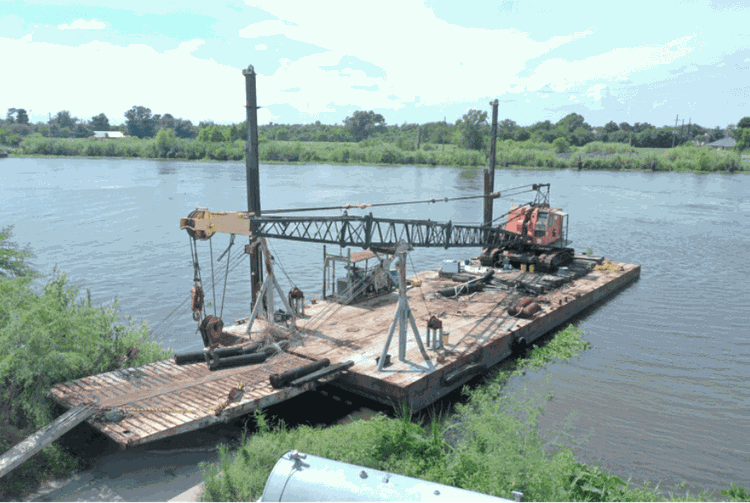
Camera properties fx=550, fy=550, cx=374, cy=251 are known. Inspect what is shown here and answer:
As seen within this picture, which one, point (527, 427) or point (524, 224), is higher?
point (524, 224)

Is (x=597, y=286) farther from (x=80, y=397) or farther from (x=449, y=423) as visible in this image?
(x=80, y=397)

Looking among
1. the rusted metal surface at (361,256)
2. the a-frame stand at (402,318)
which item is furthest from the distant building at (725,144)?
the a-frame stand at (402,318)

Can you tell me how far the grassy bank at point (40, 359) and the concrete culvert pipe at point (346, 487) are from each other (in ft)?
23.7

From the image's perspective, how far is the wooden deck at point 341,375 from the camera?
11984 mm

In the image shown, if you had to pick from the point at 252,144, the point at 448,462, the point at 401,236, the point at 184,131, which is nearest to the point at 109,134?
the point at 184,131

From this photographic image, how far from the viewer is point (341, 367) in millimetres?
14539

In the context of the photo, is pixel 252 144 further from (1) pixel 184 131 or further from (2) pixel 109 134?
(2) pixel 109 134

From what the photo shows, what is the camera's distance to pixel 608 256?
39.0m

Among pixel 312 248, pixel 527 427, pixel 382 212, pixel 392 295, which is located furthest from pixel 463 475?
pixel 382 212

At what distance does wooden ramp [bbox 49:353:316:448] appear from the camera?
1145cm

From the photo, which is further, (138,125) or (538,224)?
(138,125)

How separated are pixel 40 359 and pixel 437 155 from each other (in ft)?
364

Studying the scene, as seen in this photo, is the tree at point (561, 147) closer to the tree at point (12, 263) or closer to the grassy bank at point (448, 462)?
the tree at point (12, 263)

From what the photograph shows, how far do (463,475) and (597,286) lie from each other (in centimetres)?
1841
